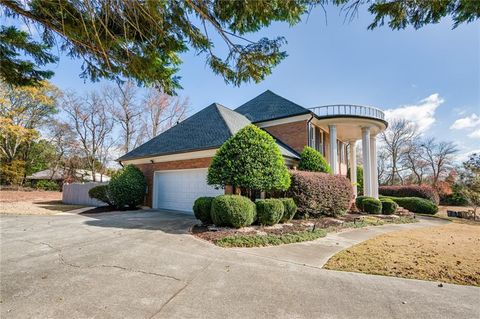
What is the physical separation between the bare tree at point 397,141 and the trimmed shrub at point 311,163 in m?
28.0

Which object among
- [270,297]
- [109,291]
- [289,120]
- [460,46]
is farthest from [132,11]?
[289,120]

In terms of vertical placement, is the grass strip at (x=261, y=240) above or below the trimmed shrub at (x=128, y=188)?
below

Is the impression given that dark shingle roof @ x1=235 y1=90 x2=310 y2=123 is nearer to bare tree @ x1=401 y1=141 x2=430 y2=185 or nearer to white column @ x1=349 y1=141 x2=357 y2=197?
white column @ x1=349 y1=141 x2=357 y2=197

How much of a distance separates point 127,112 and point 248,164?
80.9ft

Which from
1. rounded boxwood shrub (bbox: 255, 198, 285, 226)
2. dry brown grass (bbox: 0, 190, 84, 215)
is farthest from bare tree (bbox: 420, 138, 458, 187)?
dry brown grass (bbox: 0, 190, 84, 215)

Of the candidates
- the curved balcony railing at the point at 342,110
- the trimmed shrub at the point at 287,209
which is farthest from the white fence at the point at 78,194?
the curved balcony railing at the point at 342,110

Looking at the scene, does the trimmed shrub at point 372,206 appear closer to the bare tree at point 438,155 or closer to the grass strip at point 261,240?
the grass strip at point 261,240

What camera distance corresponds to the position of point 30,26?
4059 mm

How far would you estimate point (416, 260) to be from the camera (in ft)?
17.8

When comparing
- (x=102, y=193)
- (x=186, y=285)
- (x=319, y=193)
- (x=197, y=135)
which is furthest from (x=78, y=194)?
(x=186, y=285)

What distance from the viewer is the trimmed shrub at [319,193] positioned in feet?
33.9

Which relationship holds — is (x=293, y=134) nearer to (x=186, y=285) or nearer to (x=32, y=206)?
(x=186, y=285)

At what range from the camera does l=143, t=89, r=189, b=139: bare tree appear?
28973 mm

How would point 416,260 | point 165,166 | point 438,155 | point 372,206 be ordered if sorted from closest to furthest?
point 416,260
point 165,166
point 372,206
point 438,155
